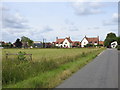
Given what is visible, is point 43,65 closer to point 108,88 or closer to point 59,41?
point 108,88

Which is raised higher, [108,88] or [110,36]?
[110,36]

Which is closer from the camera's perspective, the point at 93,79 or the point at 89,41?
the point at 93,79

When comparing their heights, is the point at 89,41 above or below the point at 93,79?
above

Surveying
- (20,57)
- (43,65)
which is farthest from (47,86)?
(20,57)

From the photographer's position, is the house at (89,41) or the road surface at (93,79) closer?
the road surface at (93,79)

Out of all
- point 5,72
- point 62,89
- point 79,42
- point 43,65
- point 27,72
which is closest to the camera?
point 62,89

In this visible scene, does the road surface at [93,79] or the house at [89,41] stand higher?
the house at [89,41]

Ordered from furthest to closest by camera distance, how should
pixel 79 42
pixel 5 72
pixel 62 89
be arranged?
pixel 79 42 < pixel 5 72 < pixel 62 89

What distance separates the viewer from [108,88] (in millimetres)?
8602

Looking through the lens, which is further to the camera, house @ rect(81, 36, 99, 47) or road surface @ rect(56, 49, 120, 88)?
house @ rect(81, 36, 99, 47)

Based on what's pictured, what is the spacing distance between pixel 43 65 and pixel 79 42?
14000 centimetres

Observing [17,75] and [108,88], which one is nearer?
[108,88]

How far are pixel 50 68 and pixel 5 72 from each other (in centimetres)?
445

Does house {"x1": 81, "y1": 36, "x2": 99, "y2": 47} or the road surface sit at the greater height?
house {"x1": 81, "y1": 36, "x2": 99, "y2": 47}
